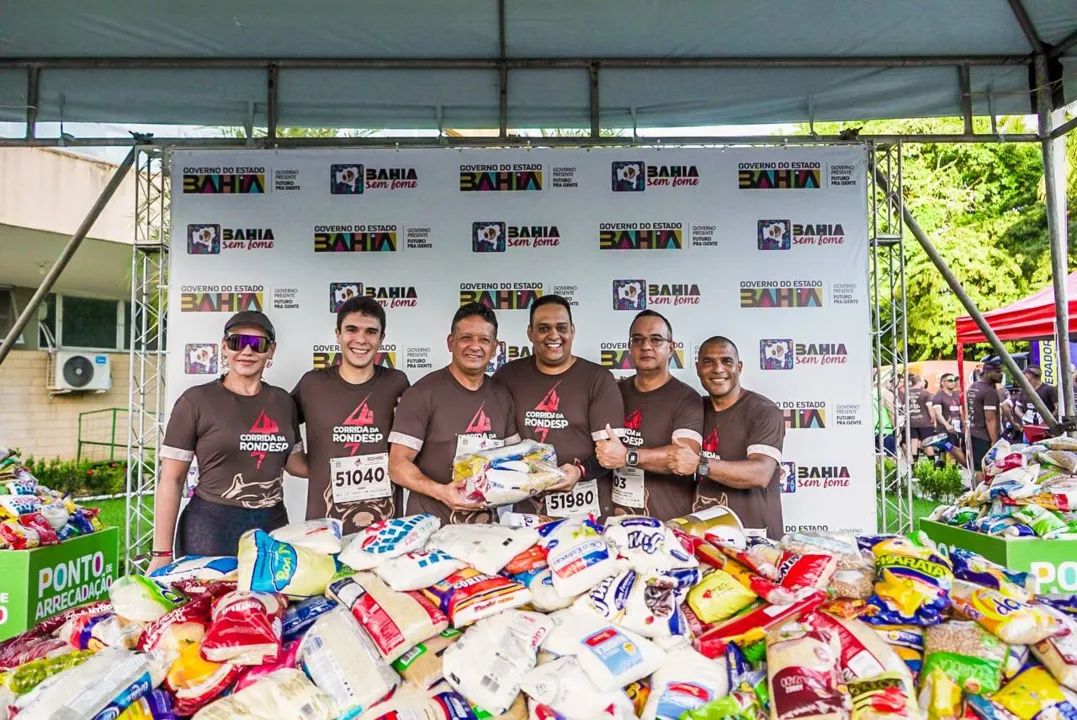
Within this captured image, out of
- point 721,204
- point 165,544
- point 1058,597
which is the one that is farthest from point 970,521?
point 165,544

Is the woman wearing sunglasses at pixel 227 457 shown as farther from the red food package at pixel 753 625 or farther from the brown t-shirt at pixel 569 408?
the red food package at pixel 753 625

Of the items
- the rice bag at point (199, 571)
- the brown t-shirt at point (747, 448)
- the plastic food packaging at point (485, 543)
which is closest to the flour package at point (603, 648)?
the plastic food packaging at point (485, 543)

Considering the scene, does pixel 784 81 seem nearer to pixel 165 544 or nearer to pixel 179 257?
pixel 179 257

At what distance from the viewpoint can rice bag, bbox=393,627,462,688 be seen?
1588 mm

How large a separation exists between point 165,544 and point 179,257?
82.9 inches

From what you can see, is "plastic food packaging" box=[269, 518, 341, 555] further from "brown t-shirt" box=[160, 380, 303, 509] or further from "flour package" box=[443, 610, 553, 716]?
"brown t-shirt" box=[160, 380, 303, 509]

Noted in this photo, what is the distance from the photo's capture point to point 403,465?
289 cm

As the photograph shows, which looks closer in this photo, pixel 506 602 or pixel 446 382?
pixel 506 602

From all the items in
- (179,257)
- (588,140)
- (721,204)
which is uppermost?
(588,140)

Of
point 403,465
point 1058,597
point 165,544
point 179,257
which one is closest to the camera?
point 1058,597

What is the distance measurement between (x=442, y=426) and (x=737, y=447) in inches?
55.7

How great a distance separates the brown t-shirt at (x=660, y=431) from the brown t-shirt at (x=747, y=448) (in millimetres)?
109

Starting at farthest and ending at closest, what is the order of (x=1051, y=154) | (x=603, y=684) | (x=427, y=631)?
1. (x=1051, y=154)
2. (x=427, y=631)
3. (x=603, y=684)

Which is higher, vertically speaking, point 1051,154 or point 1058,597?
point 1051,154
